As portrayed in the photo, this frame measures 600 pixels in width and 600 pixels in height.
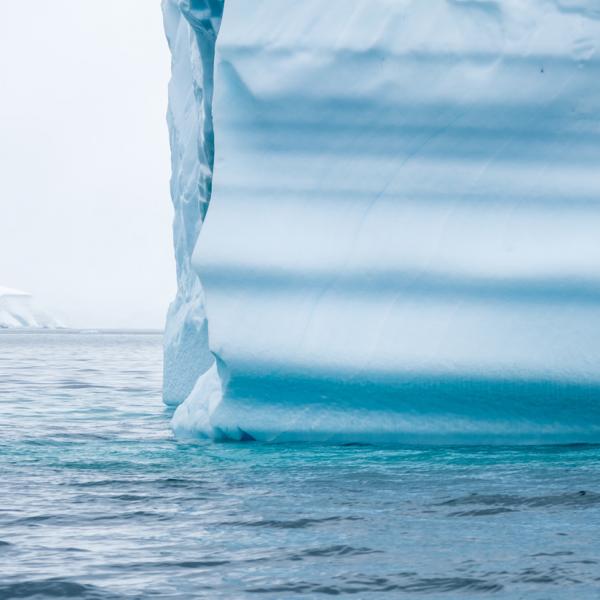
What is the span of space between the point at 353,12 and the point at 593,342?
2595 mm

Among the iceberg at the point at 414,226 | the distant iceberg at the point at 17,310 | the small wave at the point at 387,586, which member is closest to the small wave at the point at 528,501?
the small wave at the point at 387,586

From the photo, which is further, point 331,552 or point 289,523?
point 289,523

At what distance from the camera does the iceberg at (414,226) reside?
7.18 meters

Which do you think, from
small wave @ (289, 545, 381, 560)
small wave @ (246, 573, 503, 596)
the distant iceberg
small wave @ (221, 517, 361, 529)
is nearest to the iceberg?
small wave @ (221, 517, 361, 529)

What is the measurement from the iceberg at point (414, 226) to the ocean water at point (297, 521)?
0.38 m

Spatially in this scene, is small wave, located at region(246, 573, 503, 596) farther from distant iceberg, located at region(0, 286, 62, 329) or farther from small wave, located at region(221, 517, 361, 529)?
distant iceberg, located at region(0, 286, 62, 329)

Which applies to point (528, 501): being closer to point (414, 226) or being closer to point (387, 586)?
point (387, 586)

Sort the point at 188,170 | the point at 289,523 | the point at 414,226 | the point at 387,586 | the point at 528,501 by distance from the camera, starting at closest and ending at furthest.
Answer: the point at 387,586
the point at 289,523
the point at 528,501
the point at 414,226
the point at 188,170

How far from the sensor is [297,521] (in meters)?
4.89

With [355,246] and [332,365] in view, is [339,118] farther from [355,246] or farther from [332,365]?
[332,365]

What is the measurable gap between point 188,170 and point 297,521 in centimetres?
698

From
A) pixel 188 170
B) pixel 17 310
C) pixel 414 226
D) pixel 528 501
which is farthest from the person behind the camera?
pixel 17 310

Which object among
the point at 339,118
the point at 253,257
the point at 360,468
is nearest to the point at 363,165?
the point at 339,118

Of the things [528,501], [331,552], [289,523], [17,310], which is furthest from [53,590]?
[17,310]
